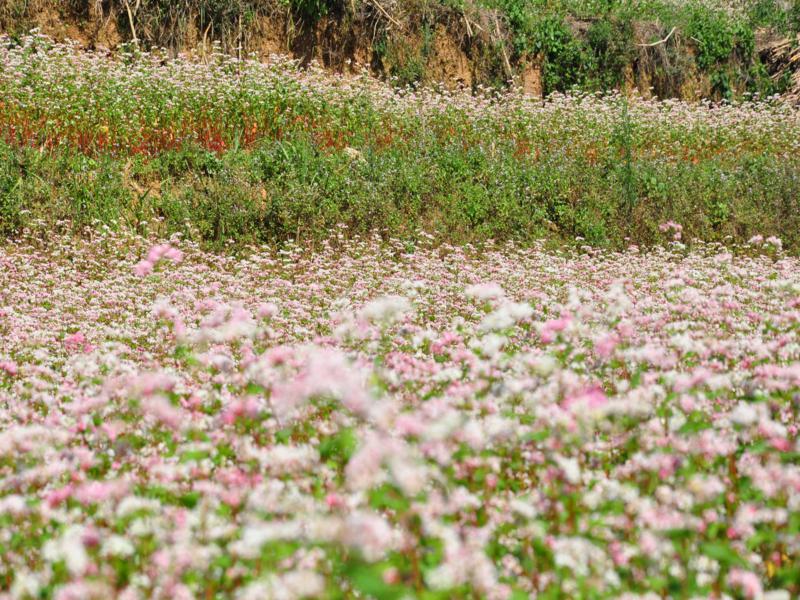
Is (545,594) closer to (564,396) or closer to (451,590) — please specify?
(451,590)

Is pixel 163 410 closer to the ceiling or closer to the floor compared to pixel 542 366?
closer to the floor

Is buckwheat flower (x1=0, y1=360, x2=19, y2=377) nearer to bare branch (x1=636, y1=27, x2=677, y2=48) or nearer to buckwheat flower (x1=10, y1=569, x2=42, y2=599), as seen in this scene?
buckwheat flower (x1=10, y1=569, x2=42, y2=599)

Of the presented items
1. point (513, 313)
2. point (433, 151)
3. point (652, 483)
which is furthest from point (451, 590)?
point (433, 151)

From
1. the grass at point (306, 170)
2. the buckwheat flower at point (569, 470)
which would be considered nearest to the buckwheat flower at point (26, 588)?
the buckwheat flower at point (569, 470)

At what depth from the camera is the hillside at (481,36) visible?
696 inches

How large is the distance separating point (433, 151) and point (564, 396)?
10209 mm

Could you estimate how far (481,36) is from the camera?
20734 mm

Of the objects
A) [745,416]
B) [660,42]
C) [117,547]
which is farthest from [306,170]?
Result: [660,42]

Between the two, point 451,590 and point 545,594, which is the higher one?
point 451,590

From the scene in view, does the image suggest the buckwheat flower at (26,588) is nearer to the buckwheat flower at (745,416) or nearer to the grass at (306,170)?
the buckwheat flower at (745,416)

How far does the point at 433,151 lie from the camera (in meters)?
13.2

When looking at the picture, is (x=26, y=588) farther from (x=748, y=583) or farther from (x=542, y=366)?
(x=748, y=583)

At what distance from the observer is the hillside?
17.7 m

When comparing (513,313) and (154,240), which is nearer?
(513,313)
